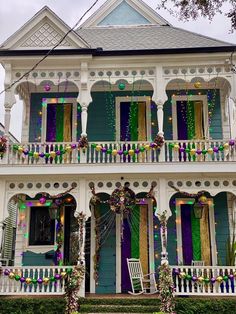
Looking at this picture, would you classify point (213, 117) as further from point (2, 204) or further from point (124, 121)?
point (2, 204)

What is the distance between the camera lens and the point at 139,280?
36.4 feet

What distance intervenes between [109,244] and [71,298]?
2721 mm

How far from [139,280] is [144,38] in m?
7.27

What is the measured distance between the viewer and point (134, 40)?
12.6 meters


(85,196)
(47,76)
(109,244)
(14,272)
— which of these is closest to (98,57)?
(47,76)

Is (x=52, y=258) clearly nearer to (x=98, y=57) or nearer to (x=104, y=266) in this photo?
(x=104, y=266)

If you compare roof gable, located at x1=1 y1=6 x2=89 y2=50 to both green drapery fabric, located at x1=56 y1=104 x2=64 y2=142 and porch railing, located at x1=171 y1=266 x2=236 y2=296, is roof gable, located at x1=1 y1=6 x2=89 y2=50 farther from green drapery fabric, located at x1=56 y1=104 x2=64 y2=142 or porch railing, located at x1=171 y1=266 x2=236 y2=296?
porch railing, located at x1=171 y1=266 x2=236 y2=296

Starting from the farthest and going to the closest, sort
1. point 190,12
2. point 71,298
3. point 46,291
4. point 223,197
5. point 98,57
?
point 223,197, point 98,57, point 46,291, point 71,298, point 190,12

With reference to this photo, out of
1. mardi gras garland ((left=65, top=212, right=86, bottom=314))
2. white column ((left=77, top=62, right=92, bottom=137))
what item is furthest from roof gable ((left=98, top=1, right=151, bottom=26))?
mardi gras garland ((left=65, top=212, right=86, bottom=314))

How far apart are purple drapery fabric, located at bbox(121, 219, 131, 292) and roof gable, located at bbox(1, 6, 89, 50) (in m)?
5.39

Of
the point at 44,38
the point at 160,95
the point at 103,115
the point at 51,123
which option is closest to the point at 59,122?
the point at 51,123

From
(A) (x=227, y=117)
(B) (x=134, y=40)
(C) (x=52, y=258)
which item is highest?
(B) (x=134, y=40)

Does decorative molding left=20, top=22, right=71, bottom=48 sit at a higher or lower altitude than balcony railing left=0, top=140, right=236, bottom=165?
higher

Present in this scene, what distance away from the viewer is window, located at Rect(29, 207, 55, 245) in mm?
12203
